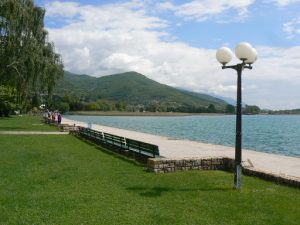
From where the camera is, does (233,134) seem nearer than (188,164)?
No

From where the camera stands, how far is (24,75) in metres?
31.1

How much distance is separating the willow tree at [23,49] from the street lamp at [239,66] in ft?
70.9

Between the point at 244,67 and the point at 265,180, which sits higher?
the point at 244,67

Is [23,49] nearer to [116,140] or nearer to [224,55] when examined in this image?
[116,140]

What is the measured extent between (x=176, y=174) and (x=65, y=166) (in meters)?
3.72

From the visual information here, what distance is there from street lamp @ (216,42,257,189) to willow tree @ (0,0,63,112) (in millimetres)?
21610

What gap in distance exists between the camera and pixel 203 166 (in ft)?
45.0

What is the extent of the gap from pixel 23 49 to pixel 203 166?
20823 millimetres

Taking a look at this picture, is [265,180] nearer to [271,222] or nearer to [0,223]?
[271,222]

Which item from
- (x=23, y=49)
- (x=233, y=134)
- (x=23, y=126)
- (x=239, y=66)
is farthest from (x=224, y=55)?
(x=233, y=134)

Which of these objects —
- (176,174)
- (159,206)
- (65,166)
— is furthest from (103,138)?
(159,206)

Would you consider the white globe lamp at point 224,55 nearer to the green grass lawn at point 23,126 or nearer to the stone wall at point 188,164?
the stone wall at point 188,164

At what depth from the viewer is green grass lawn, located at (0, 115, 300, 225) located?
7.70 m

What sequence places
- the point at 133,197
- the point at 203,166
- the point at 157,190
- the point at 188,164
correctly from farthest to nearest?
the point at 203,166, the point at 188,164, the point at 157,190, the point at 133,197
